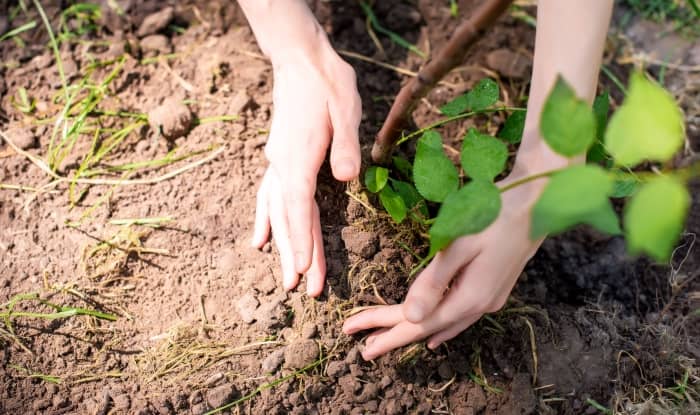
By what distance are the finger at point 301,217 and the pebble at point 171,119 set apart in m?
0.39

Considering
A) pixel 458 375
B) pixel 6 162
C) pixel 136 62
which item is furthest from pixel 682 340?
pixel 6 162

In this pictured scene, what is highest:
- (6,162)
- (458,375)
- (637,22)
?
(637,22)

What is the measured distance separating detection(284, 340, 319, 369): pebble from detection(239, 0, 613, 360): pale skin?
2.9 inches

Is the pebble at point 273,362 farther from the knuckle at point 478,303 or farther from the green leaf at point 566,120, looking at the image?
the green leaf at point 566,120

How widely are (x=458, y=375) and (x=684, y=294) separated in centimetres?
55

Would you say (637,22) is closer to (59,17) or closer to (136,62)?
(136,62)

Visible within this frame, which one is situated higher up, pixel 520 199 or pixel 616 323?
pixel 520 199

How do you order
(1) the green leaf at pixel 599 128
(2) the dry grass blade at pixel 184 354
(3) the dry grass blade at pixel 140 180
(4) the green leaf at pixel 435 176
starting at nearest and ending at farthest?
(4) the green leaf at pixel 435 176 < (1) the green leaf at pixel 599 128 < (2) the dry grass blade at pixel 184 354 < (3) the dry grass blade at pixel 140 180

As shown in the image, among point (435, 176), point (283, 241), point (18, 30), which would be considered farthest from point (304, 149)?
point (18, 30)

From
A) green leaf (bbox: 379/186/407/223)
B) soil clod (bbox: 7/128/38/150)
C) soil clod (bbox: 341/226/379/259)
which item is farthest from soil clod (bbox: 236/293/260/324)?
soil clod (bbox: 7/128/38/150)

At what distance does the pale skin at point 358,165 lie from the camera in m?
1.00

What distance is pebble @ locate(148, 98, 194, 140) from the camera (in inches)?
55.1

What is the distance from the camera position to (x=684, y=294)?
1376 millimetres

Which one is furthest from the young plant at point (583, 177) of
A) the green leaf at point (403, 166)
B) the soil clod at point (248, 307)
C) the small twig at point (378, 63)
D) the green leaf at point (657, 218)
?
the small twig at point (378, 63)
